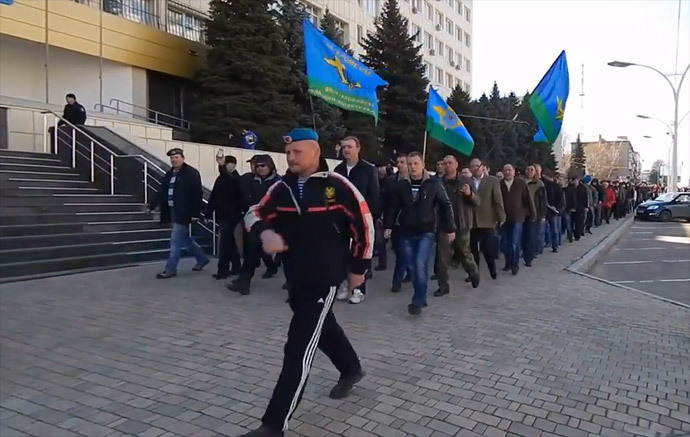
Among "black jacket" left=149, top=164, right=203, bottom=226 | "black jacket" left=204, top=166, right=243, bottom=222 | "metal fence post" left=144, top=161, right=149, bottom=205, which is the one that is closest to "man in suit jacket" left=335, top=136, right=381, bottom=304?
"black jacket" left=204, top=166, right=243, bottom=222

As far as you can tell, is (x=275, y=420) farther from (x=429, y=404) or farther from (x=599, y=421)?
(x=599, y=421)

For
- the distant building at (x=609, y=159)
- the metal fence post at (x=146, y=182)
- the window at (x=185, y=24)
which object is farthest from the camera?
the distant building at (x=609, y=159)

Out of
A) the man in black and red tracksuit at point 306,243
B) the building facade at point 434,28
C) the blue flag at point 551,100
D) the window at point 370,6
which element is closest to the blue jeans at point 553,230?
the blue flag at point 551,100

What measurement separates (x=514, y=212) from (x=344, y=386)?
6963 millimetres

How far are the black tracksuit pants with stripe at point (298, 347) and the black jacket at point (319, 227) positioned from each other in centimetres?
6

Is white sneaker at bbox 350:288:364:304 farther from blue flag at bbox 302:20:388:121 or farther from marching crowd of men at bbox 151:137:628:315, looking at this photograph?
blue flag at bbox 302:20:388:121

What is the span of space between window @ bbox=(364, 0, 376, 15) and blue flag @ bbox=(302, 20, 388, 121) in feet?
114

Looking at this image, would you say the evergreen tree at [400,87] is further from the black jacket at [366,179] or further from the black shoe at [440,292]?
the black jacket at [366,179]

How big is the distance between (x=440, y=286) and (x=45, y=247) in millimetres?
6232

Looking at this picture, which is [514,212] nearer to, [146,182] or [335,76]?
[335,76]

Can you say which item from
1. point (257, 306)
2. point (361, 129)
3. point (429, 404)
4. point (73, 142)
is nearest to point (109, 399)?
point (429, 404)

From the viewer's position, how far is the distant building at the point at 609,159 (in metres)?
90.3

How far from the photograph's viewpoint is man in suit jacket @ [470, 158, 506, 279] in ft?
30.9

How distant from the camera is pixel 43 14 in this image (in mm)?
20703
